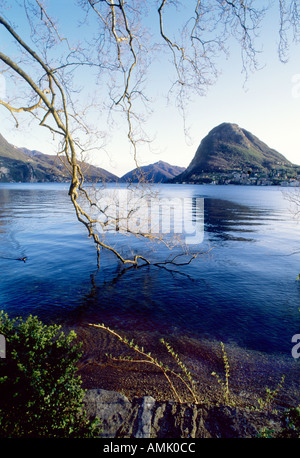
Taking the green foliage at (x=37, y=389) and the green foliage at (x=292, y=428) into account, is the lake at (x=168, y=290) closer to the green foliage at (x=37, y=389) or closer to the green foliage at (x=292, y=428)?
the green foliage at (x=292, y=428)

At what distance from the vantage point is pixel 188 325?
34.9 ft

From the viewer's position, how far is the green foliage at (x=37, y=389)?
3.88 m

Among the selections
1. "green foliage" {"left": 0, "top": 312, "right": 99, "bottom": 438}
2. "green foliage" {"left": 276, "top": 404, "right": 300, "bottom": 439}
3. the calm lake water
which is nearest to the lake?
the calm lake water

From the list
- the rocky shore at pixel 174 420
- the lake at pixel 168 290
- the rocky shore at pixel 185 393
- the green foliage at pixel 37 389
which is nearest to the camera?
the green foliage at pixel 37 389

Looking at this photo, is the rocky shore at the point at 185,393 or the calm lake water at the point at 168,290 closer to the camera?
the rocky shore at the point at 185,393

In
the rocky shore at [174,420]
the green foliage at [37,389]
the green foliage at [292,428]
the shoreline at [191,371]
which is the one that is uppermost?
the green foliage at [37,389]

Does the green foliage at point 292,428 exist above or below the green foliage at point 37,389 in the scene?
below

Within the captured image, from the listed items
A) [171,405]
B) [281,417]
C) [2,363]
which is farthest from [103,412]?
[281,417]

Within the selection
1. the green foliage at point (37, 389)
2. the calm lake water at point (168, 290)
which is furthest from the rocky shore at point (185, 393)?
the calm lake water at point (168, 290)

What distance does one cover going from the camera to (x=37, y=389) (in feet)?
13.1

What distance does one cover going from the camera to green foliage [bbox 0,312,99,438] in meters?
3.88

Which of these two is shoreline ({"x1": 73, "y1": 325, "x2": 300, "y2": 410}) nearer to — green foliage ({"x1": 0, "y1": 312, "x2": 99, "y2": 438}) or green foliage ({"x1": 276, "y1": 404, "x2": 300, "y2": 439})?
green foliage ({"x1": 276, "y1": 404, "x2": 300, "y2": 439})
